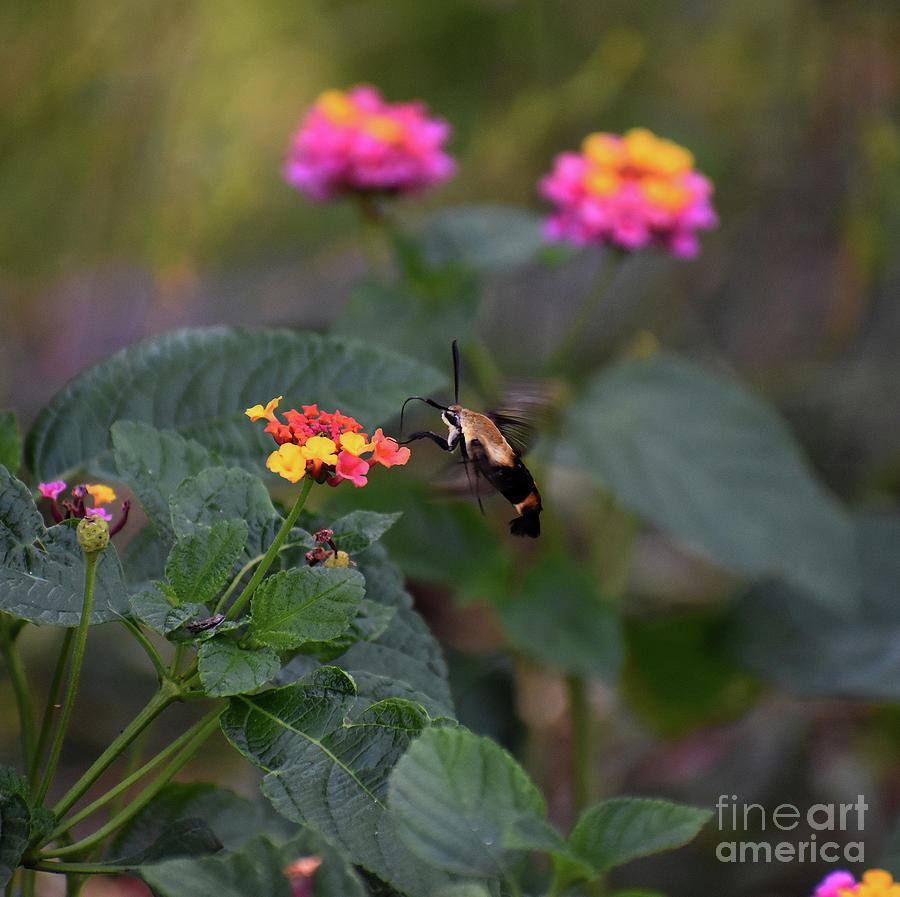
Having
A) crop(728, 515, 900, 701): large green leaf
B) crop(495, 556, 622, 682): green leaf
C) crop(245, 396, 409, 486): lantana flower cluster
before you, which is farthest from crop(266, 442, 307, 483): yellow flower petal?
crop(728, 515, 900, 701): large green leaf

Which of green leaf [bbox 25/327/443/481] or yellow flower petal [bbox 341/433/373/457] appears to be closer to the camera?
yellow flower petal [bbox 341/433/373/457]

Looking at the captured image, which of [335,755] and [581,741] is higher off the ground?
[335,755]

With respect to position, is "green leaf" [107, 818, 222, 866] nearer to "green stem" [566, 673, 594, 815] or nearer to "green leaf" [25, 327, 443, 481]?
"green leaf" [25, 327, 443, 481]

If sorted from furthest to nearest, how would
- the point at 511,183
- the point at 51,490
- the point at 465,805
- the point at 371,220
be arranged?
the point at 511,183 → the point at 371,220 → the point at 51,490 → the point at 465,805

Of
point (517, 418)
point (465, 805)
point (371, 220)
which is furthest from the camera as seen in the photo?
point (371, 220)

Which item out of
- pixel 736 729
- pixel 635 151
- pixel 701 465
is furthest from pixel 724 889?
pixel 635 151

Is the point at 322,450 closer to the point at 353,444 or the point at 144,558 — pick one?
the point at 353,444

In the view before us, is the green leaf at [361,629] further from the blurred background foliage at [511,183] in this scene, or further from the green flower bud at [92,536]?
the blurred background foliage at [511,183]

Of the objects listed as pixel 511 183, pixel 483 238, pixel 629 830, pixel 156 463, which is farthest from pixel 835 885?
pixel 511 183
